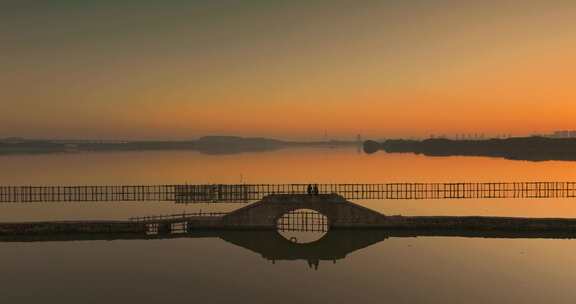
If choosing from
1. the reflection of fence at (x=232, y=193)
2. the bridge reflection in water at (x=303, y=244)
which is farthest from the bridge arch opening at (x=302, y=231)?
the reflection of fence at (x=232, y=193)

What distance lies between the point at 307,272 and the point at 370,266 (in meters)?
4.70

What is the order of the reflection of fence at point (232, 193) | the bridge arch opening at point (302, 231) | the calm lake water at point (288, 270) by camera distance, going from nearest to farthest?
the calm lake water at point (288, 270)
the bridge arch opening at point (302, 231)
the reflection of fence at point (232, 193)

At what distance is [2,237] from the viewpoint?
42031mm

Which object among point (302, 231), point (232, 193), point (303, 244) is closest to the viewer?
point (303, 244)

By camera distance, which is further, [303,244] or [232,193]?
[232,193]

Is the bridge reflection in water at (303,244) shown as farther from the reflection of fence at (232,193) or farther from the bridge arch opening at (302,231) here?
the reflection of fence at (232,193)

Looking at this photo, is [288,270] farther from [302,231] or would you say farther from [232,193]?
[232,193]

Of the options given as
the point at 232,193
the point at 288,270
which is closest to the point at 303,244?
the point at 288,270

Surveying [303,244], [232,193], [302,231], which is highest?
[232,193]

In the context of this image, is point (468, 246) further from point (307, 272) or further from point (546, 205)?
point (546, 205)

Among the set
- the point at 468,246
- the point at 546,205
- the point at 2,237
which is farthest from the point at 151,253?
the point at 546,205

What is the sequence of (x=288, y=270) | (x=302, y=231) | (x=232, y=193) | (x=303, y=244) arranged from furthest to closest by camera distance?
1. (x=232, y=193)
2. (x=302, y=231)
3. (x=303, y=244)
4. (x=288, y=270)

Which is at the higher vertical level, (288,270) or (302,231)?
(302,231)

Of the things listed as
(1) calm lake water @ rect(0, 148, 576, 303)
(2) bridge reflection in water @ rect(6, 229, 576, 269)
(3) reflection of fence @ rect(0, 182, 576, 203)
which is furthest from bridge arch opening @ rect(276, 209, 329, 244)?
(3) reflection of fence @ rect(0, 182, 576, 203)
